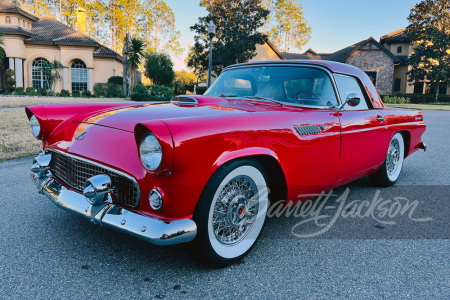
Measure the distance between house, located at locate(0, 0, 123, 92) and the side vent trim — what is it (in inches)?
1042

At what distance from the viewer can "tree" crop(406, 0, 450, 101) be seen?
35906mm

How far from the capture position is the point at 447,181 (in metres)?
4.34

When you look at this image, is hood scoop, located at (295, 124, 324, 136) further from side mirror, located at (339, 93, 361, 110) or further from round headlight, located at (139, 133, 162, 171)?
round headlight, located at (139, 133, 162, 171)

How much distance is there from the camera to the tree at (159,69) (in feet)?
105

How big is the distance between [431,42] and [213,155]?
43288 mm

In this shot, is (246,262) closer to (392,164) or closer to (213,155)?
(213,155)

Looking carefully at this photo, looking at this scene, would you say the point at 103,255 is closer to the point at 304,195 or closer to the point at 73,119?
the point at 73,119

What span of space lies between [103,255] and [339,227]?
1.86 m

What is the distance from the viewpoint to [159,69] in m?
32.1

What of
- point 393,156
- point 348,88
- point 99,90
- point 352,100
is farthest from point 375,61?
point 352,100

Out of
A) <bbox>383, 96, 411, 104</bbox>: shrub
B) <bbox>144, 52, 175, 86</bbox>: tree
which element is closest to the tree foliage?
<bbox>144, 52, 175, 86</bbox>: tree

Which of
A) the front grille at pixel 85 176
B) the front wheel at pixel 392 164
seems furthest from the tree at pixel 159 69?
the front grille at pixel 85 176

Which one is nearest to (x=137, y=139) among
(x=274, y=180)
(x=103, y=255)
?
(x=103, y=255)
